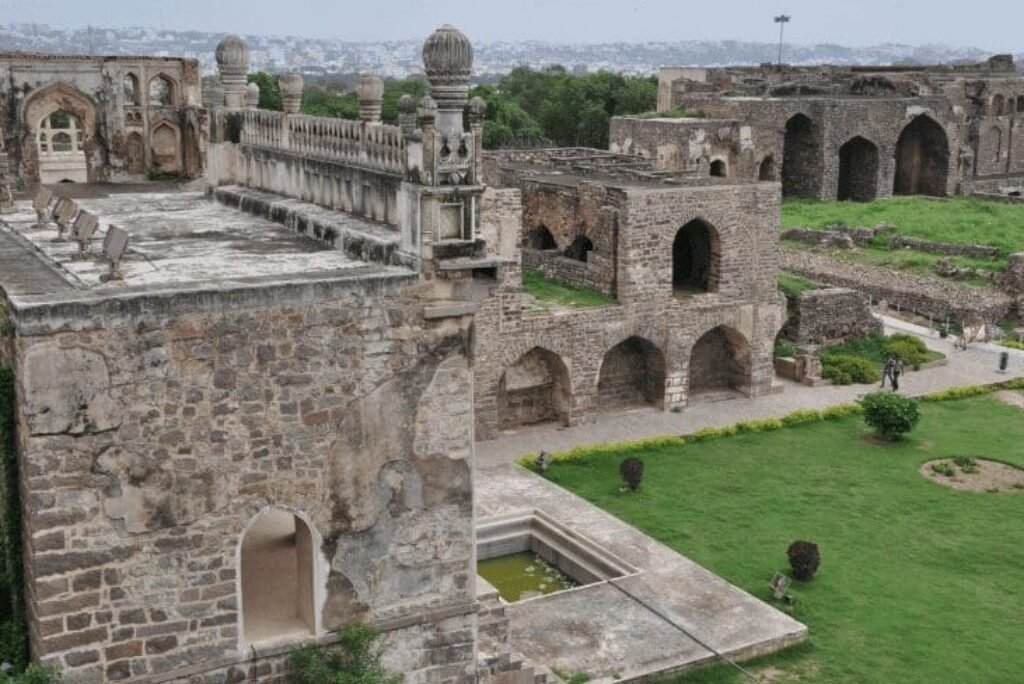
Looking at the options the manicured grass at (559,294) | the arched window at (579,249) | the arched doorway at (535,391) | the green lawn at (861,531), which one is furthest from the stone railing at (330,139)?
the arched window at (579,249)

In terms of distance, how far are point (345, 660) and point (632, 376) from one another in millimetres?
14328

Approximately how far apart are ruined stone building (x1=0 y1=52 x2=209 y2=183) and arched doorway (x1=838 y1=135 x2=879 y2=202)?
110 ft

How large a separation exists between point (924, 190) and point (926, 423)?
30.8m

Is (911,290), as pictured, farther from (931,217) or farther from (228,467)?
(228,467)

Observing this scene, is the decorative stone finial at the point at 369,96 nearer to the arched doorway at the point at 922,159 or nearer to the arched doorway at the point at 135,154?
the arched doorway at the point at 135,154

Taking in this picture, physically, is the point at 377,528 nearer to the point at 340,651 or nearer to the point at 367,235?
the point at 340,651

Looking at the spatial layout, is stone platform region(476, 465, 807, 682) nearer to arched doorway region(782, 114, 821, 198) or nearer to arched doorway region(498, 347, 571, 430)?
arched doorway region(498, 347, 571, 430)

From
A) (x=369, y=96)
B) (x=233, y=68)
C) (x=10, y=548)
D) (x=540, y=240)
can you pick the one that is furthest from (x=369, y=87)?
(x=540, y=240)

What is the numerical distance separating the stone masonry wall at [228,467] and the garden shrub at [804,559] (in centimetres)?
635

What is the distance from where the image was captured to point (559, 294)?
2339cm

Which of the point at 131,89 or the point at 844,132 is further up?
the point at 131,89

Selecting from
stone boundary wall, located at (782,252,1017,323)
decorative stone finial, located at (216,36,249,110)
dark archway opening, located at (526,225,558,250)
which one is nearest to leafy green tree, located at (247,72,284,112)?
stone boundary wall, located at (782,252,1017,323)

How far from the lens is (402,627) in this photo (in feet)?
34.2

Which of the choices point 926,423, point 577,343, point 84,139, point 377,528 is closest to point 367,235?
point 377,528
